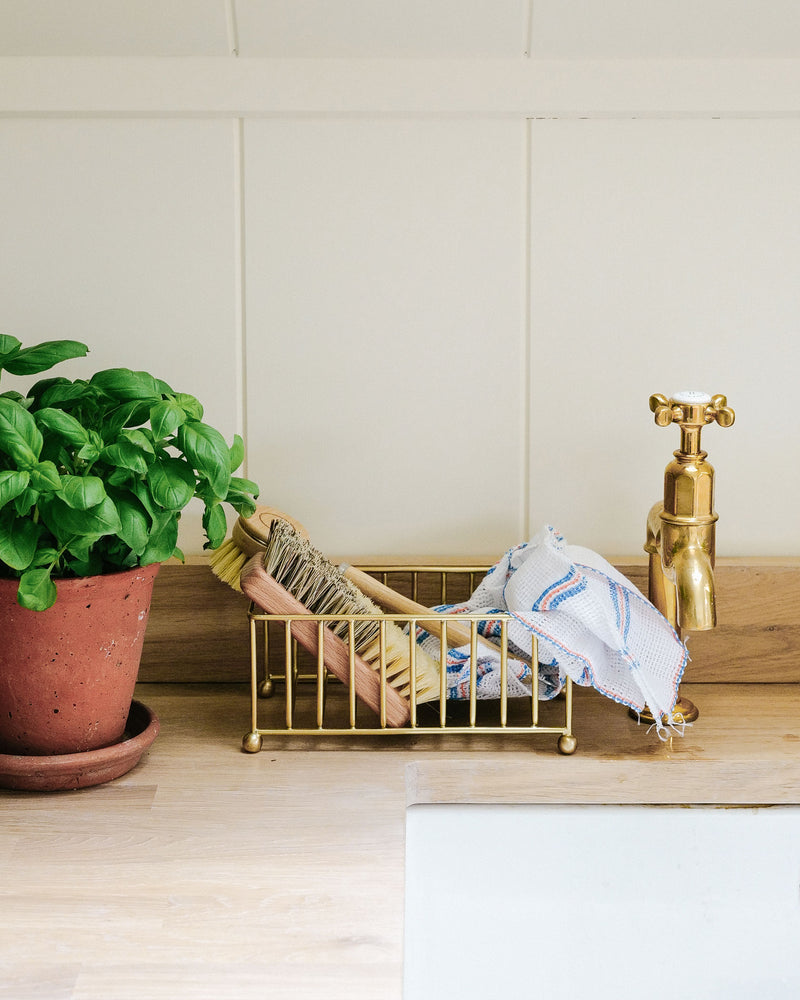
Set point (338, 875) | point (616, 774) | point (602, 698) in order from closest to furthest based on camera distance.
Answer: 1. point (338, 875)
2. point (616, 774)
3. point (602, 698)

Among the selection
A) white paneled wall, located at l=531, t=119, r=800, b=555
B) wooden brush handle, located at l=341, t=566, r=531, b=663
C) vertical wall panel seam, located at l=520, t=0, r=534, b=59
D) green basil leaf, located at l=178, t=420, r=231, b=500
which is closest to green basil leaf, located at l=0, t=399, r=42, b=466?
green basil leaf, located at l=178, t=420, r=231, b=500

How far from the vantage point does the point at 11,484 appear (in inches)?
24.1

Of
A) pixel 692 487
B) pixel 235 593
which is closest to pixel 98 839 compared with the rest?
pixel 235 593

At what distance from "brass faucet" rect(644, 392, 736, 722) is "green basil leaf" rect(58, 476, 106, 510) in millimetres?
473

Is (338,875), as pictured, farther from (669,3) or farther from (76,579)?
(669,3)

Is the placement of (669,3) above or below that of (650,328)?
above

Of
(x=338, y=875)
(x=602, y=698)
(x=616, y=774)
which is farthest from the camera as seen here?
(x=602, y=698)

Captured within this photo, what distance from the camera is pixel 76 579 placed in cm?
69

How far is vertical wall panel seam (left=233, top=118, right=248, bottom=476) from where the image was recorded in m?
0.97

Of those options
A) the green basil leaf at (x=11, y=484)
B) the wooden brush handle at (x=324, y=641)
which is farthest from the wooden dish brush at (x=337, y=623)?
the green basil leaf at (x=11, y=484)

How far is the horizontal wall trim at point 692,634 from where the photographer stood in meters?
0.94

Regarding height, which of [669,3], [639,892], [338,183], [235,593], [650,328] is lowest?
[639,892]

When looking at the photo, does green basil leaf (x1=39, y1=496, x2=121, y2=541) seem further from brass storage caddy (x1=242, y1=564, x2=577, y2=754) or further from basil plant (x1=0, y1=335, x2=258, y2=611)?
brass storage caddy (x1=242, y1=564, x2=577, y2=754)

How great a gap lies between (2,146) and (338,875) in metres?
0.81
